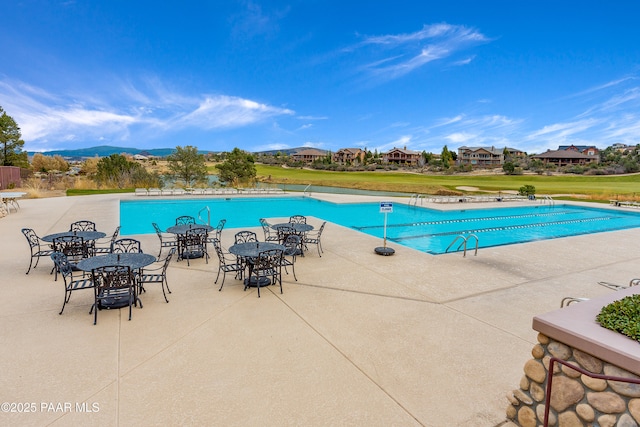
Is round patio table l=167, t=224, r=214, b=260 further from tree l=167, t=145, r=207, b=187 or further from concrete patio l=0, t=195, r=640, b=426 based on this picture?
tree l=167, t=145, r=207, b=187

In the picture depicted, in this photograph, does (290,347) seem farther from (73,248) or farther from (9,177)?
(9,177)

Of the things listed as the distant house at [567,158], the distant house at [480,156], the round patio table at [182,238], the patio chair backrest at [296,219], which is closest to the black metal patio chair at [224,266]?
the round patio table at [182,238]

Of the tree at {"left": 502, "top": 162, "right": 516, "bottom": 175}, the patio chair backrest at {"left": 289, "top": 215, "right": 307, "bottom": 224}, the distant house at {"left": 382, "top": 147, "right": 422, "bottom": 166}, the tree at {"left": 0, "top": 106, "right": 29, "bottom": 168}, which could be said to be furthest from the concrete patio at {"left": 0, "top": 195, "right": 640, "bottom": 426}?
the distant house at {"left": 382, "top": 147, "right": 422, "bottom": 166}

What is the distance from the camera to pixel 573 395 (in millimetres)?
2098

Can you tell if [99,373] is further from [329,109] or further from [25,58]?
[329,109]

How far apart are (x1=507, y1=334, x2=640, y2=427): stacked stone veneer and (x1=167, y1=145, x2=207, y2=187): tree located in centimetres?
2718

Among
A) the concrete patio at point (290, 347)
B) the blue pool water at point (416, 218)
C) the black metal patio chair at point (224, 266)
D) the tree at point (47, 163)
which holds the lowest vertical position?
the blue pool water at point (416, 218)

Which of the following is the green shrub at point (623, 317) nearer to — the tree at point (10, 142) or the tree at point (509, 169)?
the tree at point (10, 142)

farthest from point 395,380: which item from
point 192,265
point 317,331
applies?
point 192,265

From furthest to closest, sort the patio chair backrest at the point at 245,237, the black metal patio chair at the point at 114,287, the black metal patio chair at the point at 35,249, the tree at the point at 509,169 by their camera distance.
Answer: the tree at the point at 509,169, the patio chair backrest at the point at 245,237, the black metal patio chair at the point at 35,249, the black metal patio chair at the point at 114,287

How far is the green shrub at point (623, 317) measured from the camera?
6.88ft

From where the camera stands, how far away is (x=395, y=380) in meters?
3.10

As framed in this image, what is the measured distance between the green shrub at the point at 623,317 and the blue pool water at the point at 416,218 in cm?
733

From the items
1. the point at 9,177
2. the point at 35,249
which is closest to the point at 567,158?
the point at 35,249
